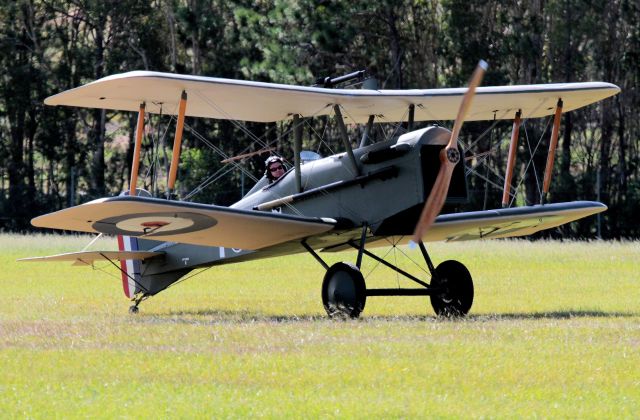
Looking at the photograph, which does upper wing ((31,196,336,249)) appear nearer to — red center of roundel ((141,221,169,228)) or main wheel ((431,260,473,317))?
red center of roundel ((141,221,169,228))

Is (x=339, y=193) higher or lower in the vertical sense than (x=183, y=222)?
higher

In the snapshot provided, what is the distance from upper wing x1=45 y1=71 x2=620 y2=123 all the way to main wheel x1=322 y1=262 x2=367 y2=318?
2110 millimetres

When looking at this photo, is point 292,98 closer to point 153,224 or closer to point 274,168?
point 274,168

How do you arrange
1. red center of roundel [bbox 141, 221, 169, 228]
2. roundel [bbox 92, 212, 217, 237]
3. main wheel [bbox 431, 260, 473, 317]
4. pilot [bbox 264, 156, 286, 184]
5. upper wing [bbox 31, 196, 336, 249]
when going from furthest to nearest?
1. pilot [bbox 264, 156, 286, 184]
2. main wheel [bbox 431, 260, 473, 317]
3. red center of roundel [bbox 141, 221, 169, 228]
4. roundel [bbox 92, 212, 217, 237]
5. upper wing [bbox 31, 196, 336, 249]

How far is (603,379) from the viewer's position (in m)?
8.43

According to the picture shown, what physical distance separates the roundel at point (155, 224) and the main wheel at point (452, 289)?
2.73m

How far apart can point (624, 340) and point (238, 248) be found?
17.6ft

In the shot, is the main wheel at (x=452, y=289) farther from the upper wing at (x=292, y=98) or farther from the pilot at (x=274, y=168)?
the pilot at (x=274, y=168)

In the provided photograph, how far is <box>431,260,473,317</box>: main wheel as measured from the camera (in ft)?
43.8

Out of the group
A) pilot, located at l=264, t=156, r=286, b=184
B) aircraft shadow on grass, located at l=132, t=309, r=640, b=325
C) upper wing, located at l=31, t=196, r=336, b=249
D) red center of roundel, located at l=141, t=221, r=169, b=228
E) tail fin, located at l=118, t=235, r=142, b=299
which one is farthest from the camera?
tail fin, located at l=118, t=235, r=142, b=299

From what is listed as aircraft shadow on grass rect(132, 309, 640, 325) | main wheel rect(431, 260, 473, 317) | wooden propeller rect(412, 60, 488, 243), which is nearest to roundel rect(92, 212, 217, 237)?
aircraft shadow on grass rect(132, 309, 640, 325)

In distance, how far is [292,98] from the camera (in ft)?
44.7

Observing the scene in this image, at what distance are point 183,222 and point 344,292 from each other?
1.91 metres

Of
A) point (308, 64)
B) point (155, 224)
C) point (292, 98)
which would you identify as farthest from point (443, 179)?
point (308, 64)
